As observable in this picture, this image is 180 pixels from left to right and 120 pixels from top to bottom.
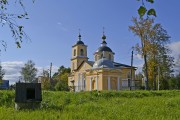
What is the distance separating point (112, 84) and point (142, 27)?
12.4 m

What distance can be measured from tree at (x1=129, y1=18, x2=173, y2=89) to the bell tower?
18.7 meters

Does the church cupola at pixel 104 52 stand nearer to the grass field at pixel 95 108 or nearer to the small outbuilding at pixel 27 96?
the grass field at pixel 95 108

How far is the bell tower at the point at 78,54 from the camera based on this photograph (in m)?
62.2

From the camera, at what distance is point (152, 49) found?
39375 millimetres

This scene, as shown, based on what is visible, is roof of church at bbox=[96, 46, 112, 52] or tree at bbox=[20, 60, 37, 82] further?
tree at bbox=[20, 60, 37, 82]

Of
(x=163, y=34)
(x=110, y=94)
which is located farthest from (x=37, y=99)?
(x=163, y=34)

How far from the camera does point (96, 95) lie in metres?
19.8

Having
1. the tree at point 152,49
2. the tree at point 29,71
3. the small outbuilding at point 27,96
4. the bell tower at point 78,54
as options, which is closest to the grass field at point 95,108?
the small outbuilding at point 27,96

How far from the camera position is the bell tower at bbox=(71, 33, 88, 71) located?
2447 inches

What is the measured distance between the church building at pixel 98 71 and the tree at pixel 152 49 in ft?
15.0

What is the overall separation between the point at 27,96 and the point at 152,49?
96.8 ft

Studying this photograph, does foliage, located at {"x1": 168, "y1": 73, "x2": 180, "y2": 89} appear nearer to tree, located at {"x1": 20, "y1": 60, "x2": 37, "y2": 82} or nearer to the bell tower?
the bell tower

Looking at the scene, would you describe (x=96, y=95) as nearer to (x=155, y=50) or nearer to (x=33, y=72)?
(x=155, y=50)

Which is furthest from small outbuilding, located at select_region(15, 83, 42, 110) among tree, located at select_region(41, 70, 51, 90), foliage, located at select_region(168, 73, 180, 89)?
foliage, located at select_region(168, 73, 180, 89)
